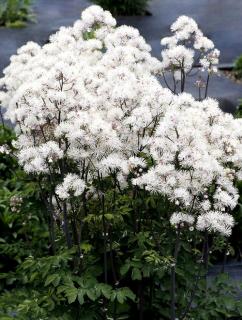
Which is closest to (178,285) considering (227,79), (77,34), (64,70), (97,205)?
(97,205)

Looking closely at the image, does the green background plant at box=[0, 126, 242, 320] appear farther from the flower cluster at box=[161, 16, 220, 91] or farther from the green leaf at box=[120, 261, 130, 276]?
the flower cluster at box=[161, 16, 220, 91]

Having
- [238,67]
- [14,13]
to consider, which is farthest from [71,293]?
[14,13]

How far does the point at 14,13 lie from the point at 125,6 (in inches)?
93.5

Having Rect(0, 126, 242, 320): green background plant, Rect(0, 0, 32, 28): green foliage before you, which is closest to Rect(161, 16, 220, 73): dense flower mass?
Rect(0, 126, 242, 320): green background plant

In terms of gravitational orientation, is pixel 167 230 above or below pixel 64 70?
below

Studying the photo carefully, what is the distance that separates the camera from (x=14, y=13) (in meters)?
14.0

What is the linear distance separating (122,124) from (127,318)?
126 cm

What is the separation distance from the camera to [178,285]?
3.96 metres

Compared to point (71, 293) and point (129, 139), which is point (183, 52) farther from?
point (71, 293)

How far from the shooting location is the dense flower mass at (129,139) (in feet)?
10.4

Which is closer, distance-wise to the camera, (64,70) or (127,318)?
(64,70)

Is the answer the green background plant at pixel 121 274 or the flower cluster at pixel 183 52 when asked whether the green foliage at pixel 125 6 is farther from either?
the green background plant at pixel 121 274

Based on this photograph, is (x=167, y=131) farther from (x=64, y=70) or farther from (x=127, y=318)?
(x=127, y=318)

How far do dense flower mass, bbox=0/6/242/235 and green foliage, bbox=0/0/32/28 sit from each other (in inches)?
411
